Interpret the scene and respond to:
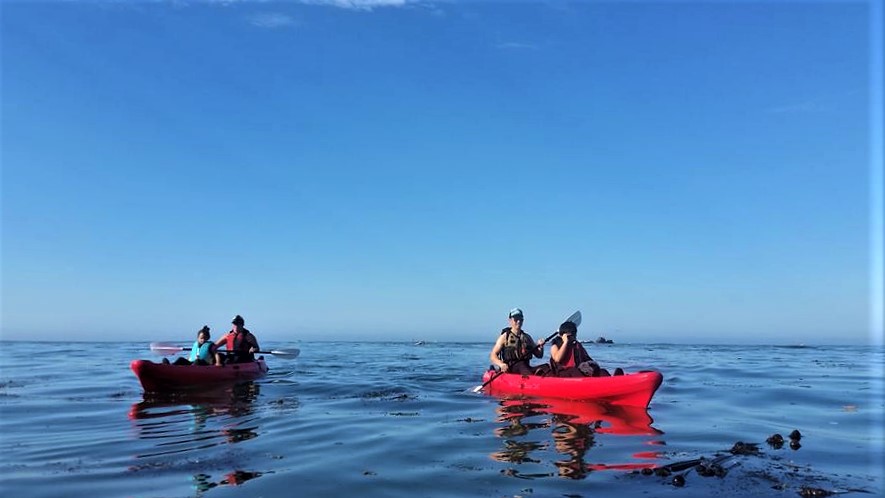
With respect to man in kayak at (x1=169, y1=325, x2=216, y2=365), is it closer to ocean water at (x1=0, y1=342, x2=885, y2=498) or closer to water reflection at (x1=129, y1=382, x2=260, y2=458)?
water reflection at (x1=129, y1=382, x2=260, y2=458)

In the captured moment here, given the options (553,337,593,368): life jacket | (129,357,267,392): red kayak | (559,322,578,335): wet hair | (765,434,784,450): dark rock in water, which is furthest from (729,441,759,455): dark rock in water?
(129,357,267,392): red kayak

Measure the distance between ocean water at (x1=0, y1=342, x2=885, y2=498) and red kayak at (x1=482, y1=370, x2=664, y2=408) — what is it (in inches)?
13.4

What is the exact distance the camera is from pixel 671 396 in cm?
1611

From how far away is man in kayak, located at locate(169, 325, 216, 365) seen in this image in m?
18.8

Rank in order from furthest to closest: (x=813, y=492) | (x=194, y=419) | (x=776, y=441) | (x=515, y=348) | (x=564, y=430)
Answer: (x=515, y=348), (x=194, y=419), (x=564, y=430), (x=776, y=441), (x=813, y=492)

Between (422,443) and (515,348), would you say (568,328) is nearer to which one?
(515,348)

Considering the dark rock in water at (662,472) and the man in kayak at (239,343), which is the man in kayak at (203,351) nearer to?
the man in kayak at (239,343)

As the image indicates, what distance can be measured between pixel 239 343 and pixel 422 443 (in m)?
13.1

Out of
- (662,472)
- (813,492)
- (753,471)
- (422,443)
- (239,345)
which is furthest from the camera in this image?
(239,345)

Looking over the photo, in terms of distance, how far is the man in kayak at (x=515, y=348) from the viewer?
52.4ft

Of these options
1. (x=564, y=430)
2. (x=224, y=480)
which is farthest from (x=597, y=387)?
(x=224, y=480)

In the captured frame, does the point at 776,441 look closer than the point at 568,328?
Yes

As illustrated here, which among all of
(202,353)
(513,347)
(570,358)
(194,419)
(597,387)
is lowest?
(194,419)

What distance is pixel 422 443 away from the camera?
9.55 meters
